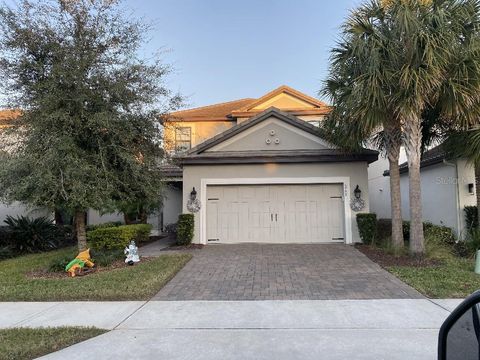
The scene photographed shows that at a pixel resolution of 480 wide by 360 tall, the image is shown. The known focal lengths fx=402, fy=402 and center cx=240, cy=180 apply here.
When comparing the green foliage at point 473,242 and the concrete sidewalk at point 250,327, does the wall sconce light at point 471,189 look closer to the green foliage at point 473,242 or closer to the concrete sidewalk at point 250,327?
the green foliage at point 473,242

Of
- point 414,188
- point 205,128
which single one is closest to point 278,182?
point 414,188

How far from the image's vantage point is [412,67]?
10.4 m

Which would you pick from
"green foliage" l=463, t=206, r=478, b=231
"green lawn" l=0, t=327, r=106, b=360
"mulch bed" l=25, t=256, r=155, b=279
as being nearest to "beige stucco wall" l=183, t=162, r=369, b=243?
"green foliage" l=463, t=206, r=478, b=231

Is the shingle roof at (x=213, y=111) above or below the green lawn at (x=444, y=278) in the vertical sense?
above

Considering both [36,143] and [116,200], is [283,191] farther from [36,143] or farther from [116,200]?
Answer: [36,143]

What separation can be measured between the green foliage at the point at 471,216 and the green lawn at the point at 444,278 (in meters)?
3.12

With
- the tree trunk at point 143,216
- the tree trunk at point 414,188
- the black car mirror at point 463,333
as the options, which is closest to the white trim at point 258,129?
the tree trunk at point 414,188

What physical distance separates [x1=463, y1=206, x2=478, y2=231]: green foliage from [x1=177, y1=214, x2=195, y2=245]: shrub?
9.55 metres

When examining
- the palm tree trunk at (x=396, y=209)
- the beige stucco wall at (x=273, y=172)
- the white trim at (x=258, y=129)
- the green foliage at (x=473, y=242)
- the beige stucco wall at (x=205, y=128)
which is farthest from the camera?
the beige stucco wall at (x=205, y=128)

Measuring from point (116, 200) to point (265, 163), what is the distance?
5855 mm

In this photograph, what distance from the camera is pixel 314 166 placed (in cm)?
1537

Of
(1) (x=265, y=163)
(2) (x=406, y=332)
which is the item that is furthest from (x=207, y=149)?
(2) (x=406, y=332)

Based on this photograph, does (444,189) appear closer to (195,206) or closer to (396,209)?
(396,209)

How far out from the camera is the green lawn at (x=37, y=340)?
5.10m
